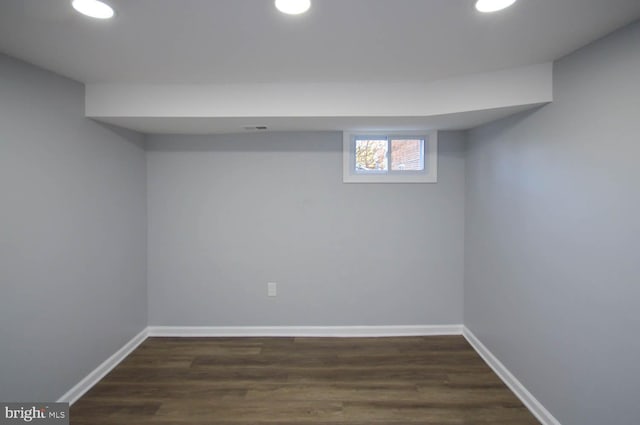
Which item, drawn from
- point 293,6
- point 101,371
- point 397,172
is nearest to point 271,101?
point 293,6

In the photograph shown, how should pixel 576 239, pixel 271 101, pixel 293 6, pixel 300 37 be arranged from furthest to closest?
pixel 271 101 → pixel 576 239 → pixel 300 37 → pixel 293 6

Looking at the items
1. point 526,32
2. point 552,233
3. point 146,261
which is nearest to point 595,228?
point 552,233

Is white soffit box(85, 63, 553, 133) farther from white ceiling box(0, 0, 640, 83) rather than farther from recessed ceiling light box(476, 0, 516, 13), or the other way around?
recessed ceiling light box(476, 0, 516, 13)

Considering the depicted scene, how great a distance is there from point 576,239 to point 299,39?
1834 mm

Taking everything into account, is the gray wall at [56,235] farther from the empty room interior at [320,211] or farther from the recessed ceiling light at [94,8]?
the recessed ceiling light at [94,8]

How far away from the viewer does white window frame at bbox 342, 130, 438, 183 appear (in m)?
3.09

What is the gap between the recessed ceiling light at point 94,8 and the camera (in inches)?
50.6

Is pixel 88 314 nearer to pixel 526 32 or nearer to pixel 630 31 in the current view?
pixel 526 32

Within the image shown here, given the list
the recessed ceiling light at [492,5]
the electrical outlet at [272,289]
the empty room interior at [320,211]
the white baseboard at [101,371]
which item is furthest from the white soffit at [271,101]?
the white baseboard at [101,371]

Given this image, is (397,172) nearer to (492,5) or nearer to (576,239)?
(576,239)

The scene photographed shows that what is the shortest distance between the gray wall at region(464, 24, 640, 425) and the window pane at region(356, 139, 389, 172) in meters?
0.96

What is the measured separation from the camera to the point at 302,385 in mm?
2410

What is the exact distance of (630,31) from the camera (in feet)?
4.78

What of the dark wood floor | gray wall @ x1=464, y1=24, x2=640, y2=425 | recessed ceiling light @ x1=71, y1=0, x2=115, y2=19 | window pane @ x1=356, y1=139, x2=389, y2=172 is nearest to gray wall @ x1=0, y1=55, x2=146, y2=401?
the dark wood floor
